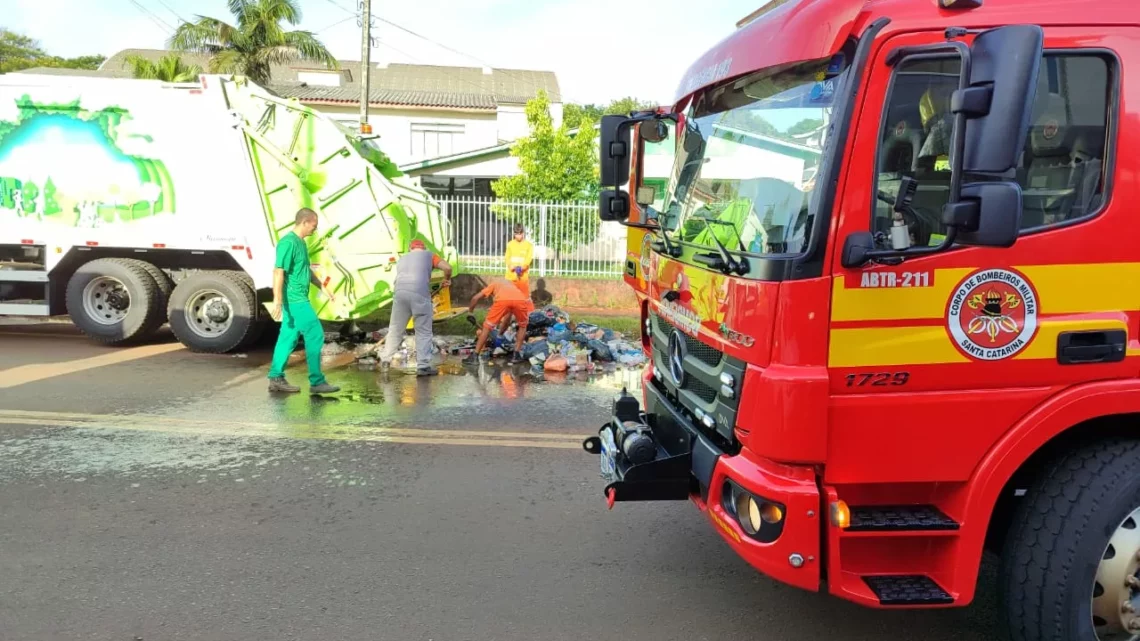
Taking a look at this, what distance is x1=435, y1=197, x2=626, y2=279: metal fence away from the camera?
1405cm

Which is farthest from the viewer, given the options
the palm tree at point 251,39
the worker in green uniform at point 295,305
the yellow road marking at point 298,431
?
the palm tree at point 251,39

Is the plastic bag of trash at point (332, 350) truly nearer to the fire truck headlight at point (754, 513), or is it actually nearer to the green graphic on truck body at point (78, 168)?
the green graphic on truck body at point (78, 168)

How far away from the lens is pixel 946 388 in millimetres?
2740

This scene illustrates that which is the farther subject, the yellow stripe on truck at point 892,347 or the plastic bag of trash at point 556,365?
the plastic bag of trash at point 556,365

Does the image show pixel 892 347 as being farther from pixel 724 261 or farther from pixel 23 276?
pixel 23 276

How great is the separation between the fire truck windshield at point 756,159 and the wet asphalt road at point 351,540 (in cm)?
161

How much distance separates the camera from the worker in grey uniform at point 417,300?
844 cm

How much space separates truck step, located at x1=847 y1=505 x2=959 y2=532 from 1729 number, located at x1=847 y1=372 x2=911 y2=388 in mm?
466

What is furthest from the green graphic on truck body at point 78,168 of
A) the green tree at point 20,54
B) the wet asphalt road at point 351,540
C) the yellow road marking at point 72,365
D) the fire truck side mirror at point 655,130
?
the green tree at point 20,54

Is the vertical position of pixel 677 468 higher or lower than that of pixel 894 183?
lower

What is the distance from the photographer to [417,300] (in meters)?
8.43

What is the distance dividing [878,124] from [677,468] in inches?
60.2

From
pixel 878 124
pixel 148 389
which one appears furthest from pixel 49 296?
pixel 878 124

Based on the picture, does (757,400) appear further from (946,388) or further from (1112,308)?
(1112,308)
